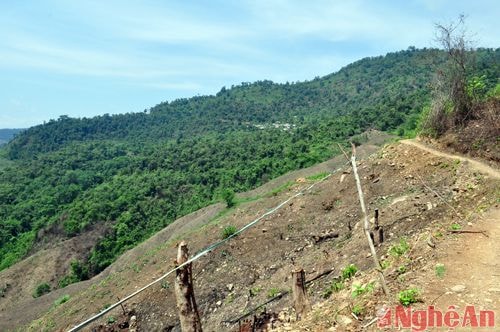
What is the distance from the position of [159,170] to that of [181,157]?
4.57 meters

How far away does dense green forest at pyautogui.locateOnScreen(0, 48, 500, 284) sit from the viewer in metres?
51.7

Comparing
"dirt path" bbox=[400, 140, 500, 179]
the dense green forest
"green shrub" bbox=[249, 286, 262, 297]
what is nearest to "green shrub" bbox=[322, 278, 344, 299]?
"green shrub" bbox=[249, 286, 262, 297]

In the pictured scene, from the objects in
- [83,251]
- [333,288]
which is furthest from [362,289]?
[83,251]

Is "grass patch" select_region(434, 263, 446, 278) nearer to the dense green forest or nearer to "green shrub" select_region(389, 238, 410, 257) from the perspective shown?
"green shrub" select_region(389, 238, 410, 257)

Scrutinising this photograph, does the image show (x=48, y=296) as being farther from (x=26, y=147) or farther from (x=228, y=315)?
(x=26, y=147)

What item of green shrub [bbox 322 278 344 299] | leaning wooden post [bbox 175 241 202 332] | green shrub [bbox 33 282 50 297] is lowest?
green shrub [bbox 33 282 50 297]

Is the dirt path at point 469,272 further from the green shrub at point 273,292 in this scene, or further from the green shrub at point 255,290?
the green shrub at point 255,290

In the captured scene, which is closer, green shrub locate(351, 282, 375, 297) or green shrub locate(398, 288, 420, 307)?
green shrub locate(398, 288, 420, 307)

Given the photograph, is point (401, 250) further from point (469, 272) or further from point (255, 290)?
point (255, 290)

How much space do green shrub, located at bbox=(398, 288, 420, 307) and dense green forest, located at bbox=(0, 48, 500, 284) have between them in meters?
14.0

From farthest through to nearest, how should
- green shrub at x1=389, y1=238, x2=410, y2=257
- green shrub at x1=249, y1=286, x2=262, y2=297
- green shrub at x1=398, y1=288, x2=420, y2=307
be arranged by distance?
green shrub at x1=249, y1=286, x2=262, y2=297 < green shrub at x1=389, y1=238, x2=410, y2=257 < green shrub at x1=398, y1=288, x2=420, y2=307

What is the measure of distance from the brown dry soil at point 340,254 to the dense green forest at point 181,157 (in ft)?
19.9

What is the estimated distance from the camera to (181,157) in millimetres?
73312

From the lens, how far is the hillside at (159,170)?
158ft
